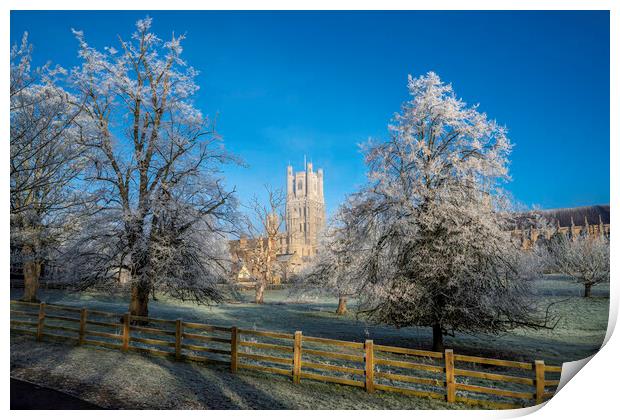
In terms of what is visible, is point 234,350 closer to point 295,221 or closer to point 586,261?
point 586,261

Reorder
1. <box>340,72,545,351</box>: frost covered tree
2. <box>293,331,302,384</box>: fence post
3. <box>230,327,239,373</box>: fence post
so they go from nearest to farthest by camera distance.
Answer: <box>293,331,302,384</box>: fence post < <box>230,327,239,373</box>: fence post < <box>340,72,545,351</box>: frost covered tree

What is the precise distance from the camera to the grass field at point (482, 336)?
6680mm

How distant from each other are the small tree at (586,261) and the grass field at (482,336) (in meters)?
0.17

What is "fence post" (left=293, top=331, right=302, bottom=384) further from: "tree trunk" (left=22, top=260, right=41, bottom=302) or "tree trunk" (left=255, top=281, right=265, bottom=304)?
"tree trunk" (left=255, top=281, right=265, bottom=304)

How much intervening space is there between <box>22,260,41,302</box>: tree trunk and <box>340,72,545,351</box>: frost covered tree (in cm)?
582

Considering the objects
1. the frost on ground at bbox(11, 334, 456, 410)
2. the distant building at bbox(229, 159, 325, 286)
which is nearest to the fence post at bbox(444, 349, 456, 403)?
the frost on ground at bbox(11, 334, 456, 410)

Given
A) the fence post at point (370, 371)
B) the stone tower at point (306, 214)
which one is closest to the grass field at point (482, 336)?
the fence post at point (370, 371)

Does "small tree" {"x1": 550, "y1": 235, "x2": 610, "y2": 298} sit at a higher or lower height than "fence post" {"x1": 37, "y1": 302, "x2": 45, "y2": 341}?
higher

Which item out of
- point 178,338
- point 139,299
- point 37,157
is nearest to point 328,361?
point 178,338

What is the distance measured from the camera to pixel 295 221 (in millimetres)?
24594

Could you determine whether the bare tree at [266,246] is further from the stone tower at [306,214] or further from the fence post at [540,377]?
the fence post at [540,377]

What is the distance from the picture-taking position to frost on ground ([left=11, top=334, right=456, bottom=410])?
477cm
